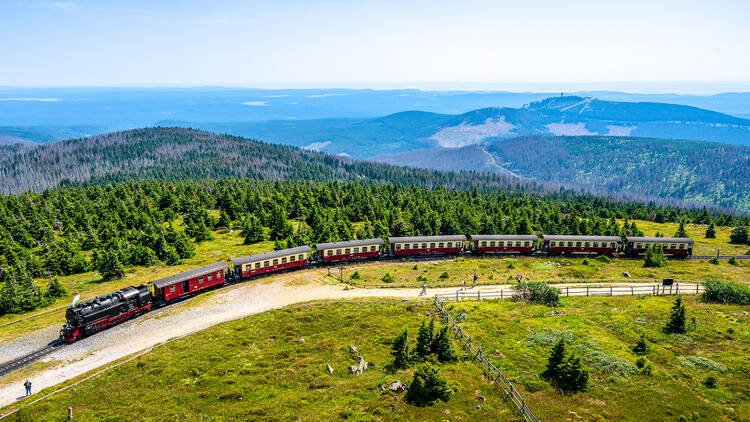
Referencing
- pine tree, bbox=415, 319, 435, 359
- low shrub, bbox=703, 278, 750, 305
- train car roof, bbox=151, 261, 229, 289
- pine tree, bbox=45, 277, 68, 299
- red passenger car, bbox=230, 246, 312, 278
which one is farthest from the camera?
red passenger car, bbox=230, 246, 312, 278

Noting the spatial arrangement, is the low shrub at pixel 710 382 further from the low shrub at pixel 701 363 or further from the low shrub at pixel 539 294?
the low shrub at pixel 539 294

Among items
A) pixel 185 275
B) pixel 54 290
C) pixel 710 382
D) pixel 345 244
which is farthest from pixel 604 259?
pixel 54 290

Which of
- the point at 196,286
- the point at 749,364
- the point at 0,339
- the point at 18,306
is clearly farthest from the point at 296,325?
the point at 749,364

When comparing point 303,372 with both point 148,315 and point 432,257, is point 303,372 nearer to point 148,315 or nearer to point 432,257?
point 148,315

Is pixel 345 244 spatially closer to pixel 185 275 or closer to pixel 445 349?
pixel 185 275

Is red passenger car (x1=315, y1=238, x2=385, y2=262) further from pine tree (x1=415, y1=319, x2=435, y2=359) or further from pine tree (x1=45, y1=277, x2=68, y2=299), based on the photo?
pine tree (x1=45, y1=277, x2=68, y2=299)

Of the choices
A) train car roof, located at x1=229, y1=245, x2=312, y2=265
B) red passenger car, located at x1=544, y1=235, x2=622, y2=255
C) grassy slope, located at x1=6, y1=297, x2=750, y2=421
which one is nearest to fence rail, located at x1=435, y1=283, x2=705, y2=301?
grassy slope, located at x1=6, y1=297, x2=750, y2=421
